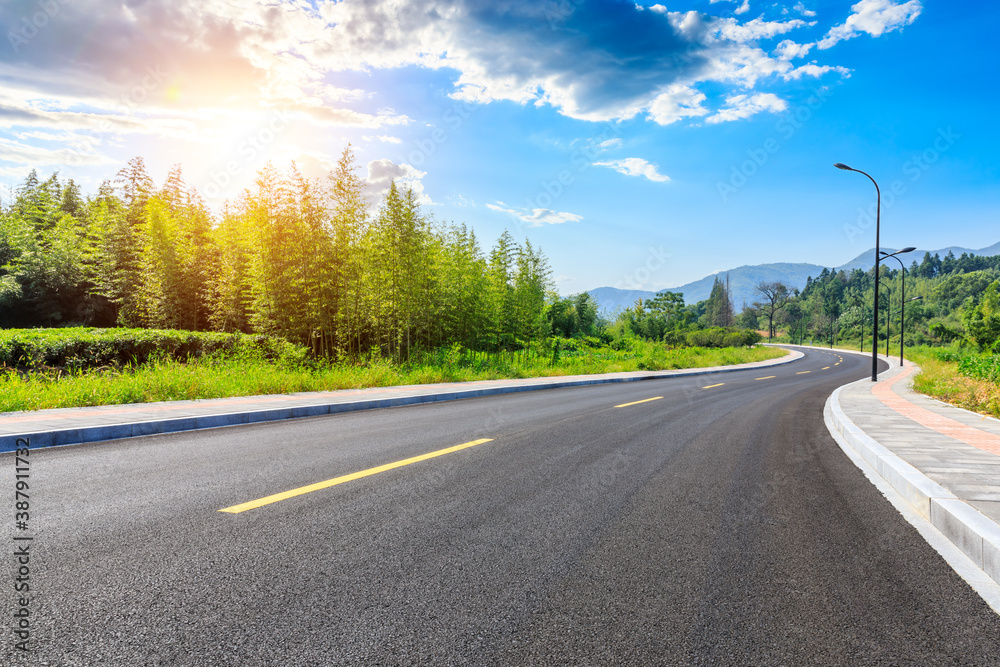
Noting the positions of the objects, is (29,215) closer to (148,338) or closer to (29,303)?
(29,303)

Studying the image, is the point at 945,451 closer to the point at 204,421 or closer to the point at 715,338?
the point at 204,421

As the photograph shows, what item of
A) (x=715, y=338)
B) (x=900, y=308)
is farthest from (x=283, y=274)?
(x=900, y=308)

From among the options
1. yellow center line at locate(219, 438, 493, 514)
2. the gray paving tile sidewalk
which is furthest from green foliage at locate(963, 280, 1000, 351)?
yellow center line at locate(219, 438, 493, 514)

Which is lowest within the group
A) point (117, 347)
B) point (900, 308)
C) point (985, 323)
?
point (117, 347)

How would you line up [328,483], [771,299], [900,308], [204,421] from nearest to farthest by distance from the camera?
[328,483] → [204,421] → [900,308] → [771,299]

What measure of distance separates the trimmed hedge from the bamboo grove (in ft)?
3.56

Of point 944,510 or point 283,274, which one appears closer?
point 944,510

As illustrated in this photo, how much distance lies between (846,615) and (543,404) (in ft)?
27.7

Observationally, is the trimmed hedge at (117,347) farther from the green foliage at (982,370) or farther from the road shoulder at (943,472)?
the green foliage at (982,370)

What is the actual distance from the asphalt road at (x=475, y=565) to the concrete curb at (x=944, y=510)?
24 centimetres

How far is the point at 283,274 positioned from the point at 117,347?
4111 millimetres

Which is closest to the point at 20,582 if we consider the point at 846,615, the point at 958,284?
the point at 846,615

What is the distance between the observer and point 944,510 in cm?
381

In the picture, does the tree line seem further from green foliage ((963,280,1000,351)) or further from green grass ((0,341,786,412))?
green grass ((0,341,786,412))
